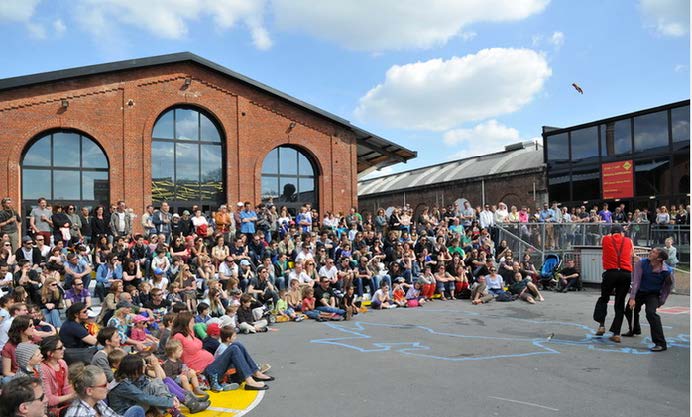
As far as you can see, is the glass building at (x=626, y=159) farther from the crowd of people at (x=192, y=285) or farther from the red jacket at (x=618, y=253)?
the red jacket at (x=618, y=253)

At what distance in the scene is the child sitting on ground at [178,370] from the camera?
703cm

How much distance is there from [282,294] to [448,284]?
18.7ft

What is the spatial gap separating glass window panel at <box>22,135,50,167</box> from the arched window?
26.2ft

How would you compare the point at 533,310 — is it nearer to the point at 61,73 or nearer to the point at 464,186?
the point at 61,73

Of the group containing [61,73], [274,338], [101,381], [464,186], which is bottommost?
[274,338]

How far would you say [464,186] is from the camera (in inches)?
1487

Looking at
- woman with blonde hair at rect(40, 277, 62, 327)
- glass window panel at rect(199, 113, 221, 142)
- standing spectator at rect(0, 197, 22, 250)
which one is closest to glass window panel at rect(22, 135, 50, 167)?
glass window panel at rect(199, 113, 221, 142)

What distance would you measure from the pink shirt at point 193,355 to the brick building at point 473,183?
26.3 meters

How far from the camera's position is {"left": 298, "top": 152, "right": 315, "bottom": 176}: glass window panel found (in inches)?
966

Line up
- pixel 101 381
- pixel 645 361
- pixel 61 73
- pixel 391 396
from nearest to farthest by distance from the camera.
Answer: pixel 101 381 < pixel 391 396 < pixel 645 361 < pixel 61 73

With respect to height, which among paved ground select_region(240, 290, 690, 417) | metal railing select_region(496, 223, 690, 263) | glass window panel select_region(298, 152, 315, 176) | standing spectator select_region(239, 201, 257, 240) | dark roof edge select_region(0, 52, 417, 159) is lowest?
paved ground select_region(240, 290, 690, 417)

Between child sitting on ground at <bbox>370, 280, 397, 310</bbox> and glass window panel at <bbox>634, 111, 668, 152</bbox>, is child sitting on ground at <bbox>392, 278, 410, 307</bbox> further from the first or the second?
glass window panel at <bbox>634, 111, 668, 152</bbox>

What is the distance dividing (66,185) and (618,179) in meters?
24.2

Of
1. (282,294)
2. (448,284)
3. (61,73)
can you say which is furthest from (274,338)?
(61,73)
